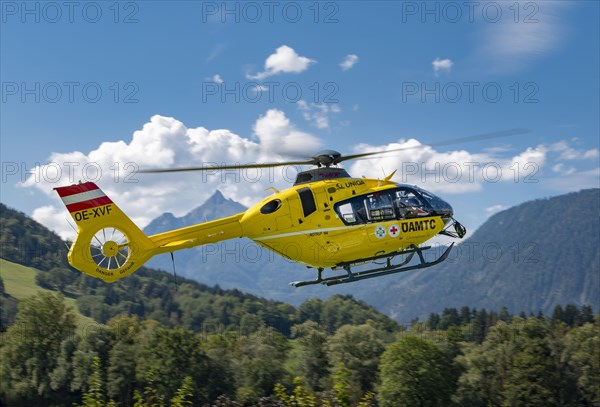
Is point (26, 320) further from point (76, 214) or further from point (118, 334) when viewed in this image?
point (76, 214)

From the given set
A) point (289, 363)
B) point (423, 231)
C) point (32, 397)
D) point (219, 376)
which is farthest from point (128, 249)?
point (289, 363)

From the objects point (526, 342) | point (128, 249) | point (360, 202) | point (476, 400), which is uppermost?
point (360, 202)

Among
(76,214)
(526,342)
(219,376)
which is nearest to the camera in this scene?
→ (76,214)

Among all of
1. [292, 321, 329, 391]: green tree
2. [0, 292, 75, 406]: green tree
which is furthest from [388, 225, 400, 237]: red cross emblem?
[0, 292, 75, 406]: green tree

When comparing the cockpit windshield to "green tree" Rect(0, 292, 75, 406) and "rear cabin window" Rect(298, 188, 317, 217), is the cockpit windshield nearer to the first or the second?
"rear cabin window" Rect(298, 188, 317, 217)

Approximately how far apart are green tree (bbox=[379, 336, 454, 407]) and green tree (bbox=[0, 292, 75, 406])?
151ft

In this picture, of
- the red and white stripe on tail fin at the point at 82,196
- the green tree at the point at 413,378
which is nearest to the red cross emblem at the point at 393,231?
the red and white stripe on tail fin at the point at 82,196

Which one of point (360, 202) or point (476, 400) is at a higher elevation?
point (360, 202)

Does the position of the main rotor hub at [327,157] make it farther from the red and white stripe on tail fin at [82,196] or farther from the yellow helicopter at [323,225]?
the red and white stripe on tail fin at [82,196]

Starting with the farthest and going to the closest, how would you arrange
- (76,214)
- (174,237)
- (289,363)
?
1. (289,363)
2. (174,237)
3. (76,214)

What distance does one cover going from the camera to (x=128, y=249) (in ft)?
72.8

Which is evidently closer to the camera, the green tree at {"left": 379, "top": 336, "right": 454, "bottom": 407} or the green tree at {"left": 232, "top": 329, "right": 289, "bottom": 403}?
the green tree at {"left": 379, "top": 336, "right": 454, "bottom": 407}

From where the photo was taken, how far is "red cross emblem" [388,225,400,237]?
81.0ft

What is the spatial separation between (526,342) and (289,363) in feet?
123
